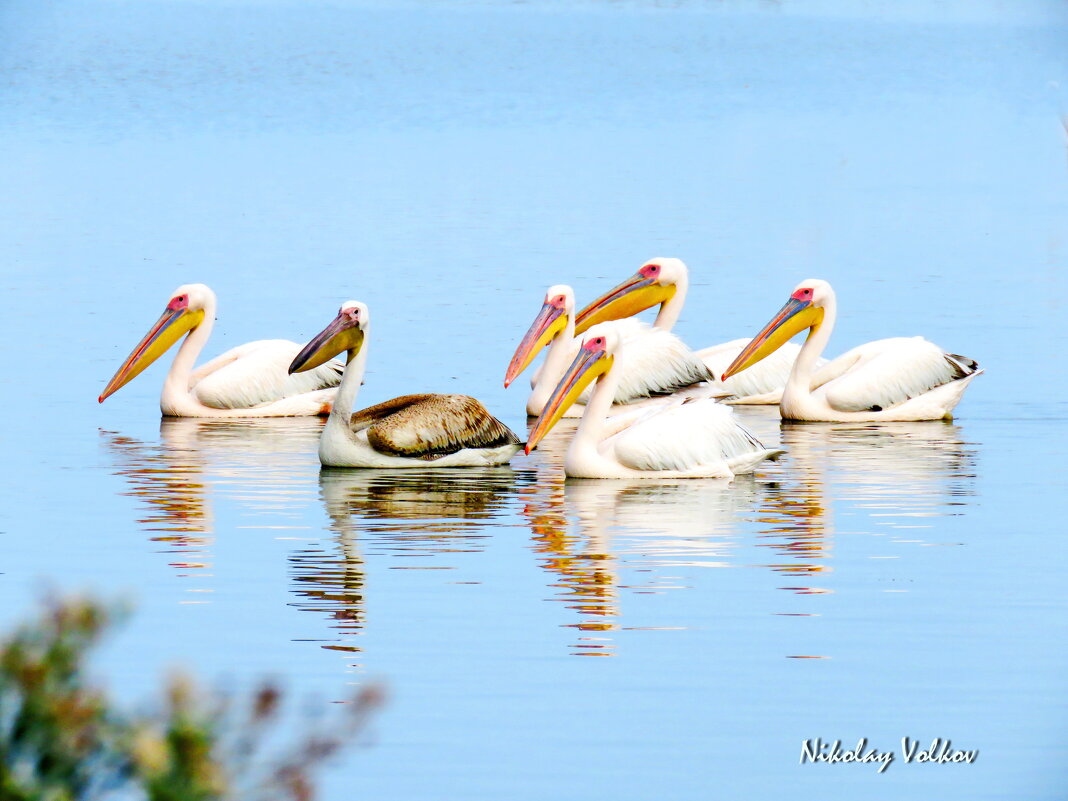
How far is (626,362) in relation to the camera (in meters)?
11.1

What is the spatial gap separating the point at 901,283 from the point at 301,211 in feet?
22.7

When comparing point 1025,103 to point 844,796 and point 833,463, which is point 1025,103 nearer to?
point 833,463

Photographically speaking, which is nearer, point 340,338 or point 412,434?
point 412,434

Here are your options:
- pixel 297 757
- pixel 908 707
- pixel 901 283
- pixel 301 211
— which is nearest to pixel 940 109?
pixel 301 211

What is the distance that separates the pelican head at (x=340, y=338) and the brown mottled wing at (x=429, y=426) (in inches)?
15.7

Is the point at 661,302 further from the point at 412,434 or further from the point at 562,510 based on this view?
the point at 562,510

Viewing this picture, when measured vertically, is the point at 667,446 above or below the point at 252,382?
below

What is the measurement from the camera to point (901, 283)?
1620 cm

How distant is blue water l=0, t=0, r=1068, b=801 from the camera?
5695 mm
